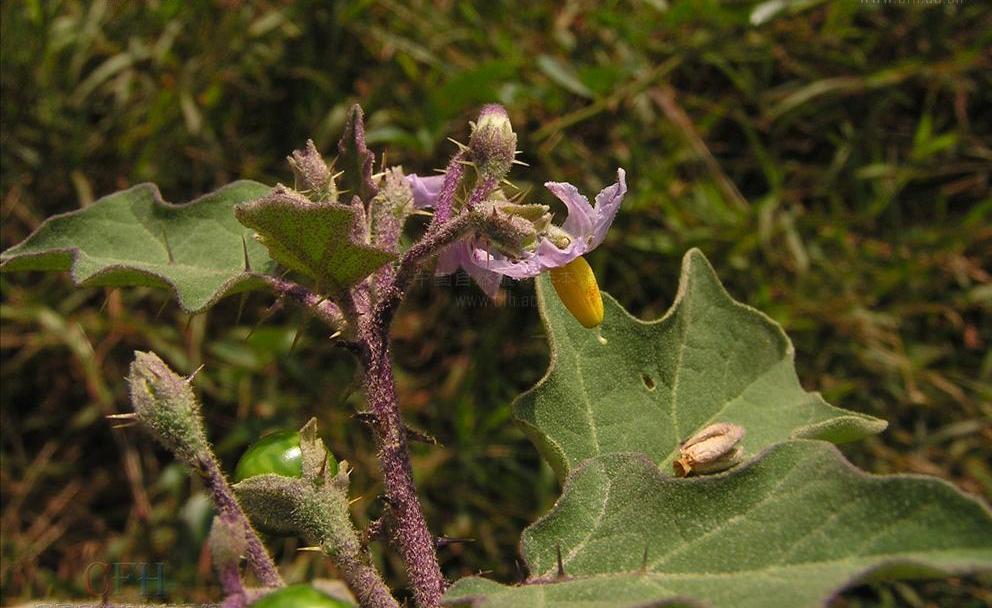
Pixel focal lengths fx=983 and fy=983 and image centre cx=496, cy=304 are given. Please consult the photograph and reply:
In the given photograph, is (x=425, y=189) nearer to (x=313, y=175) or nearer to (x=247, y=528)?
(x=313, y=175)

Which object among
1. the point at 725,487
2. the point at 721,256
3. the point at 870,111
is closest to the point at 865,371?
the point at 721,256

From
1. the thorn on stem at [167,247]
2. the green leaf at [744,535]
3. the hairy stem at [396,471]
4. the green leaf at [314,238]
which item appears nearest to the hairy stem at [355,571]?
the hairy stem at [396,471]

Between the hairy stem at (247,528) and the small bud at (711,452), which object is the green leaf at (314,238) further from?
the small bud at (711,452)

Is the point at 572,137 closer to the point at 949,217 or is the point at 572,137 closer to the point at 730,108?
the point at 730,108

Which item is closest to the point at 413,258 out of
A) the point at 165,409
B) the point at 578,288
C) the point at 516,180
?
the point at 578,288

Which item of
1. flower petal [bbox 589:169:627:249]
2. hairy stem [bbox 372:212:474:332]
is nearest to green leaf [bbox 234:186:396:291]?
hairy stem [bbox 372:212:474:332]

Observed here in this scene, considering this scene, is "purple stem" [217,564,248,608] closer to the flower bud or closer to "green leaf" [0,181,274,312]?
"green leaf" [0,181,274,312]
